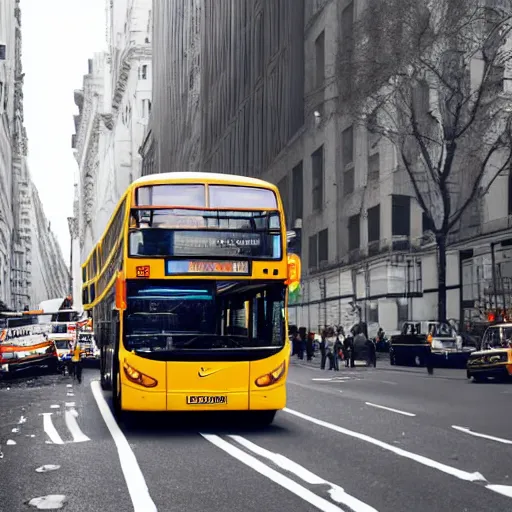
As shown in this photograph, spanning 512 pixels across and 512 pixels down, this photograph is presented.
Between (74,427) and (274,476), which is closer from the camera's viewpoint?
(274,476)

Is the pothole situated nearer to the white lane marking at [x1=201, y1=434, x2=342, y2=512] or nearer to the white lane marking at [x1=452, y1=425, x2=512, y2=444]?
the white lane marking at [x1=201, y1=434, x2=342, y2=512]

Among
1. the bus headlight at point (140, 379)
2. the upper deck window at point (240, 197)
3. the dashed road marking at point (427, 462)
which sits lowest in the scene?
the dashed road marking at point (427, 462)

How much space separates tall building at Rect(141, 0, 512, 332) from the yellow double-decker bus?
1017 inches

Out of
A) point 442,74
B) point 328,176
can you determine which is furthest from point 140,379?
point 328,176

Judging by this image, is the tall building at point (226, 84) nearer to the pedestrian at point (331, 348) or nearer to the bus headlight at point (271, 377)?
the pedestrian at point (331, 348)

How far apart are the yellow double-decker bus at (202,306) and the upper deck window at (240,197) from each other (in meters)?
0.06

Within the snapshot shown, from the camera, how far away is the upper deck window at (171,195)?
1408 cm

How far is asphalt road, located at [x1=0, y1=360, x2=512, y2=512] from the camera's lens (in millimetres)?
8297

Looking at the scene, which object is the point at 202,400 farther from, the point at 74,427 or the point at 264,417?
the point at 74,427

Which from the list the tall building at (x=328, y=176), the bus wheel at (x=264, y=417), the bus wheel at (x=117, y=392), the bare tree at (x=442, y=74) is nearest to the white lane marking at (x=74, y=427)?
the bus wheel at (x=117, y=392)

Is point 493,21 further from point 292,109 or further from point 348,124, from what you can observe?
point 292,109

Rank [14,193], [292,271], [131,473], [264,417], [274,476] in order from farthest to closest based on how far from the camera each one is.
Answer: [14,193]
[264,417]
[292,271]
[131,473]
[274,476]

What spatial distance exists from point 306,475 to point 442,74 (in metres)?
29.4

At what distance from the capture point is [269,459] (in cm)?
1089
